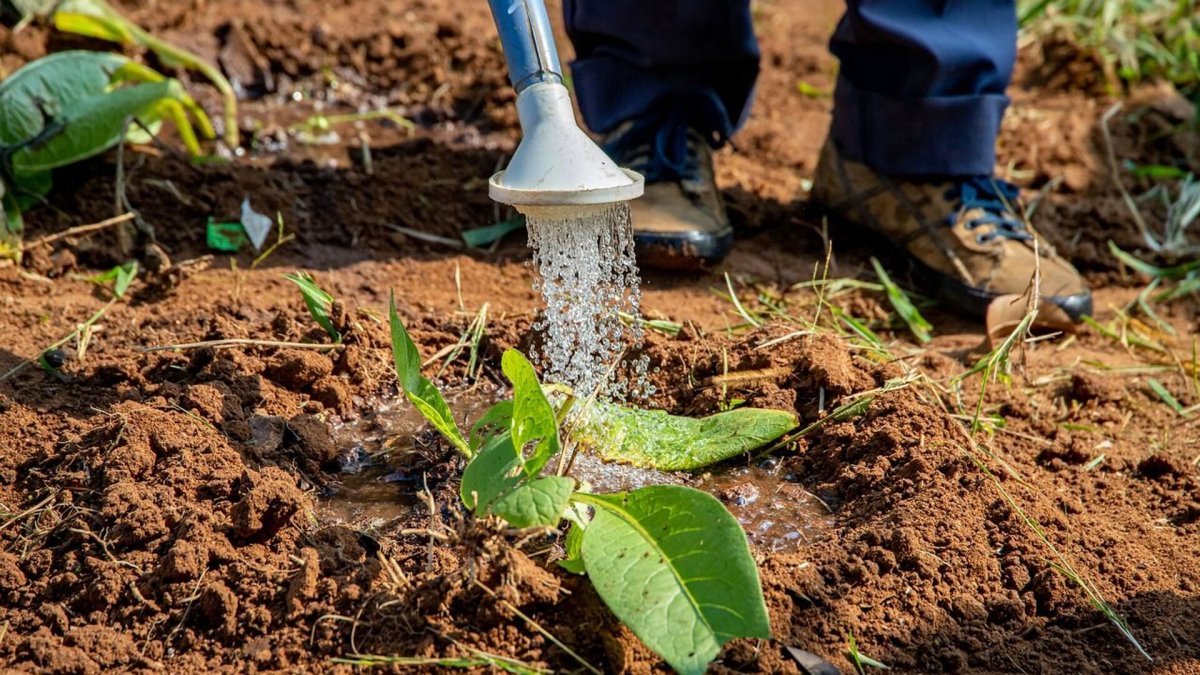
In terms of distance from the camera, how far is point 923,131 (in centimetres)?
286

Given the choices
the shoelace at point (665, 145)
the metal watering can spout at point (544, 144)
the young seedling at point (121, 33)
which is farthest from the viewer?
the young seedling at point (121, 33)

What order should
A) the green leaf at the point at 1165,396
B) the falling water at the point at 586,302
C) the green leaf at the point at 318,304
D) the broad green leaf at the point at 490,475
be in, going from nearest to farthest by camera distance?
the broad green leaf at the point at 490,475 < the falling water at the point at 586,302 < the green leaf at the point at 318,304 < the green leaf at the point at 1165,396

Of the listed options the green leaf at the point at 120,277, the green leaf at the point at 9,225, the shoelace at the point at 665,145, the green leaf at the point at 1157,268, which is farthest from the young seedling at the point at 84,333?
the green leaf at the point at 1157,268

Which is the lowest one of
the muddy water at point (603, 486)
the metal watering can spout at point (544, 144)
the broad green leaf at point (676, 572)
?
the muddy water at point (603, 486)

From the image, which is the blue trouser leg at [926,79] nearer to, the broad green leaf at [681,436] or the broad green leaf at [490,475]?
the broad green leaf at [681,436]

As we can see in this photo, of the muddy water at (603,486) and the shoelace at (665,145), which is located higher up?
the shoelace at (665,145)

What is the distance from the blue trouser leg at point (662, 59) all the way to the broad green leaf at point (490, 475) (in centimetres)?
151

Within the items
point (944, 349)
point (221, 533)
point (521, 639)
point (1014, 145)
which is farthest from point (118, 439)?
point (1014, 145)

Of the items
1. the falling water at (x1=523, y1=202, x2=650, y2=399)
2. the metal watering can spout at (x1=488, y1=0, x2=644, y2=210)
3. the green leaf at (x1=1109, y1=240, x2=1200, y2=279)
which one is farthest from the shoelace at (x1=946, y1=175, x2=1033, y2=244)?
the metal watering can spout at (x1=488, y1=0, x2=644, y2=210)

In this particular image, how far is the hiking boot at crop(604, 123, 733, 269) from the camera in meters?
2.85

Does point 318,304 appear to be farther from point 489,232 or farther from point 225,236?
point 489,232

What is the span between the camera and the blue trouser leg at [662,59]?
2.80 metres

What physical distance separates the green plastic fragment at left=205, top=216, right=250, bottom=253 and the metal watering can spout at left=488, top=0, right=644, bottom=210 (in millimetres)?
1275

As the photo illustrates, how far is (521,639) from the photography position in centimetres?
156
